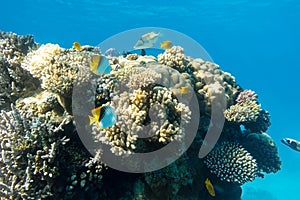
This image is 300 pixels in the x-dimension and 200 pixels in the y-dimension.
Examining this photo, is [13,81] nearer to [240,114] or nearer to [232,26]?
[240,114]

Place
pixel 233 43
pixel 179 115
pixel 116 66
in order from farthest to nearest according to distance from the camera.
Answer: pixel 233 43 → pixel 116 66 → pixel 179 115

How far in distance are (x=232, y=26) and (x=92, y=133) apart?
57.6 meters

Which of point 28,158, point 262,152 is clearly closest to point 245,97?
point 262,152

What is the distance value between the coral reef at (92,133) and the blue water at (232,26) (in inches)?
643

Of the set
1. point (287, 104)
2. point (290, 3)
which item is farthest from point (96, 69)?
point (287, 104)

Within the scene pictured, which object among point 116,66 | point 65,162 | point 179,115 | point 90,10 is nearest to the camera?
point 65,162

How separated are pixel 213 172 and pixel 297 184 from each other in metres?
27.9

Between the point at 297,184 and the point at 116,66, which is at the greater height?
the point at 297,184

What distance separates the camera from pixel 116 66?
5094 millimetres

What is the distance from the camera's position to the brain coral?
220 inches

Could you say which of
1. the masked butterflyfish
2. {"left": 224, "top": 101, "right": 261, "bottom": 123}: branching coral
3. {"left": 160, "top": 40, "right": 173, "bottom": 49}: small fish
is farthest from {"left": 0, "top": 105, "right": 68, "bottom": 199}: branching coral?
{"left": 224, "top": 101, "right": 261, "bottom": 123}: branching coral

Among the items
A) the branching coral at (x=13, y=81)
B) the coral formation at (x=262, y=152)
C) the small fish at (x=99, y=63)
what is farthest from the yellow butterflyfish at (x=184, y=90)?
the coral formation at (x=262, y=152)

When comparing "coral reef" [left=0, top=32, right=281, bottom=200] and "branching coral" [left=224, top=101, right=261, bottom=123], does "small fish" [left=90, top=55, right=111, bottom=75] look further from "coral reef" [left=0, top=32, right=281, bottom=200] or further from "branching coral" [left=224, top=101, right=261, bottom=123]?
"branching coral" [left=224, top=101, right=261, bottom=123]

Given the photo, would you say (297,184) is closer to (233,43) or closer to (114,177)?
(114,177)
